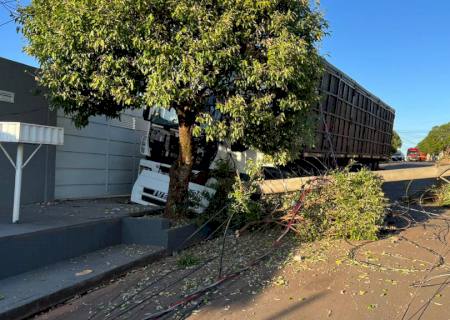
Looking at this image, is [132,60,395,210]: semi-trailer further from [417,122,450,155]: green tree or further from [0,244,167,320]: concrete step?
[417,122,450,155]: green tree

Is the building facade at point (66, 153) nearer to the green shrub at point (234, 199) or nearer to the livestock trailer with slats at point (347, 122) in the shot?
the green shrub at point (234, 199)

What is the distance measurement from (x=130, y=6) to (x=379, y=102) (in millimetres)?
15181

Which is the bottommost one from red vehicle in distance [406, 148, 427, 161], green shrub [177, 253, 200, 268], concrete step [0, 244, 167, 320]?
concrete step [0, 244, 167, 320]

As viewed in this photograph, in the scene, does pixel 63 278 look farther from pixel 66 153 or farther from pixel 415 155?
pixel 415 155

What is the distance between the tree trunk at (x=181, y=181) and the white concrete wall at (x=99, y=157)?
110 inches

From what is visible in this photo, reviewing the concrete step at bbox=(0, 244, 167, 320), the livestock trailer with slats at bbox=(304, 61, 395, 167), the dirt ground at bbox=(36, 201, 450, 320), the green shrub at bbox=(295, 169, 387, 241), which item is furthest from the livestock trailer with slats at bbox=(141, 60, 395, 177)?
the dirt ground at bbox=(36, 201, 450, 320)

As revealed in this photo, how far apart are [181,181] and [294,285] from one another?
3.31 meters

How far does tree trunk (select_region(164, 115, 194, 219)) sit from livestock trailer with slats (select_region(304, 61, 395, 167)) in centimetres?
234

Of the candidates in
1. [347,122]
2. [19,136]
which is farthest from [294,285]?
[347,122]

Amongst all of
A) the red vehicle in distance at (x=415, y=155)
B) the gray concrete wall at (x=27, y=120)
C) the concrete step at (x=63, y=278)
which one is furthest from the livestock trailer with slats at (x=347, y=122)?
the red vehicle in distance at (x=415, y=155)

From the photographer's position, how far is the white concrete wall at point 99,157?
10.3 metres

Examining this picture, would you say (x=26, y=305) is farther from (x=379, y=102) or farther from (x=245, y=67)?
(x=379, y=102)

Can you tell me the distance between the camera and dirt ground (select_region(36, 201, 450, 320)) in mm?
5297

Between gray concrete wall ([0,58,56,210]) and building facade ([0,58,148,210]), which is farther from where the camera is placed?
building facade ([0,58,148,210])
